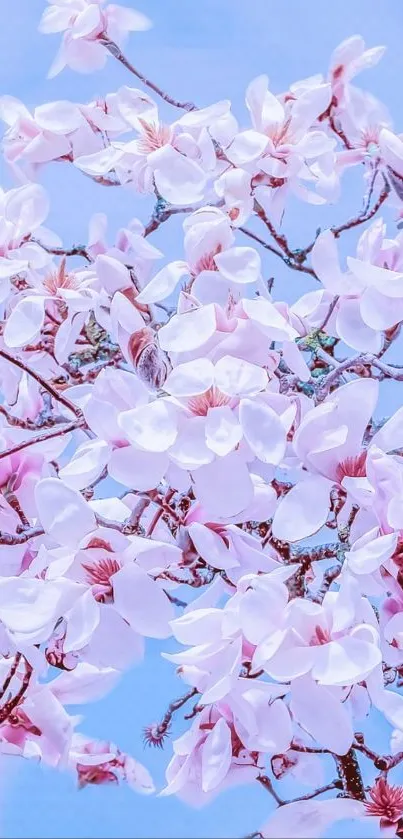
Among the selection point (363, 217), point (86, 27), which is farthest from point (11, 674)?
point (86, 27)

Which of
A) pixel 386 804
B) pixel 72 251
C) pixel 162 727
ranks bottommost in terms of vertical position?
pixel 162 727

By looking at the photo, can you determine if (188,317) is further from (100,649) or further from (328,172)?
(328,172)

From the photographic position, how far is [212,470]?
611 millimetres

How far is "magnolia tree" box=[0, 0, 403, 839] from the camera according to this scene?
1.91ft

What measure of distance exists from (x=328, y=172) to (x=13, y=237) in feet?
1.04

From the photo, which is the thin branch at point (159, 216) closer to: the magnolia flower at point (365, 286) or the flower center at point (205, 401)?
the magnolia flower at point (365, 286)

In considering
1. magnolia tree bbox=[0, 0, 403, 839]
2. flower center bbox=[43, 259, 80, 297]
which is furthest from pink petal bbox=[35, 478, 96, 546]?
flower center bbox=[43, 259, 80, 297]

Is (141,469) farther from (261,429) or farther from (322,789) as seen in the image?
(322,789)

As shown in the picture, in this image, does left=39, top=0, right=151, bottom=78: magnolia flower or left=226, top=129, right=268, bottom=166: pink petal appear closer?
left=226, top=129, right=268, bottom=166: pink petal

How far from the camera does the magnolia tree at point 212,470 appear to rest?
583 millimetres

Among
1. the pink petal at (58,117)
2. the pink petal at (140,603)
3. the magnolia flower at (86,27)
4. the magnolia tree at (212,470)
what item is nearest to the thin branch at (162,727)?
the magnolia tree at (212,470)

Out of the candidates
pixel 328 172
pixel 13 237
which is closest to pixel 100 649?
pixel 13 237

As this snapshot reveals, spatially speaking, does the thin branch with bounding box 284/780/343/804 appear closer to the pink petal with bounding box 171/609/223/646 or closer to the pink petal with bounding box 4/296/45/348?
the pink petal with bounding box 171/609/223/646

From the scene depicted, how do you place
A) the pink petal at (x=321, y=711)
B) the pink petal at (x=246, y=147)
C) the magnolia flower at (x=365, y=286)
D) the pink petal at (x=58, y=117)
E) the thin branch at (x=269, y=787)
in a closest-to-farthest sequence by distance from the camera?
the pink petal at (x=321, y=711)
the magnolia flower at (x=365, y=286)
the thin branch at (x=269, y=787)
the pink petal at (x=246, y=147)
the pink petal at (x=58, y=117)
